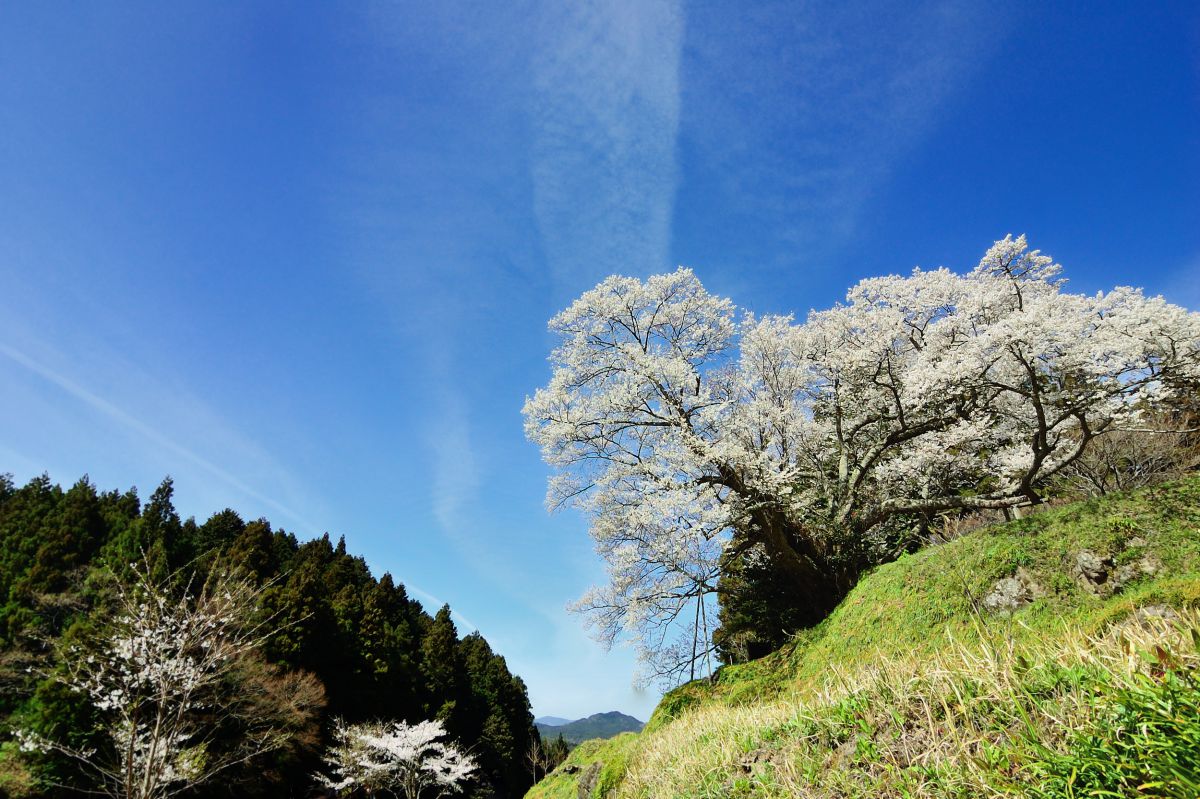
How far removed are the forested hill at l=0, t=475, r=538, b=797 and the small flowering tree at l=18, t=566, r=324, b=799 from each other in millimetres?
917

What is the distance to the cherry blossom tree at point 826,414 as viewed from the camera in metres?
11.8

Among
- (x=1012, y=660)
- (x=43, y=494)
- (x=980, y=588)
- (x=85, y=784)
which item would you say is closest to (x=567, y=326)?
(x=980, y=588)

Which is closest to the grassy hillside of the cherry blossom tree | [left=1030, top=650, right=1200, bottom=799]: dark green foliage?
[left=1030, top=650, right=1200, bottom=799]: dark green foliage

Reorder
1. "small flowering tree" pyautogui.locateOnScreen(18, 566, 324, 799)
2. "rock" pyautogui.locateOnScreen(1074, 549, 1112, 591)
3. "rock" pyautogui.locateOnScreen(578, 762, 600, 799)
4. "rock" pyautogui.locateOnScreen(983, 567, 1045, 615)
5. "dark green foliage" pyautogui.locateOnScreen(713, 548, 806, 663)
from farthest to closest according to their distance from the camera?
1. "dark green foliage" pyautogui.locateOnScreen(713, 548, 806, 663)
2. "small flowering tree" pyautogui.locateOnScreen(18, 566, 324, 799)
3. "rock" pyautogui.locateOnScreen(578, 762, 600, 799)
4. "rock" pyautogui.locateOnScreen(983, 567, 1045, 615)
5. "rock" pyautogui.locateOnScreen(1074, 549, 1112, 591)

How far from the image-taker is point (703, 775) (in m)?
4.45

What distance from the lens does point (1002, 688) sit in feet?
8.57

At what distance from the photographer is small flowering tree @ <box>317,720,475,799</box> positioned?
24031 millimetres

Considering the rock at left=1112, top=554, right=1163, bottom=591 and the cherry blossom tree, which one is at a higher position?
the cherry blossom tree

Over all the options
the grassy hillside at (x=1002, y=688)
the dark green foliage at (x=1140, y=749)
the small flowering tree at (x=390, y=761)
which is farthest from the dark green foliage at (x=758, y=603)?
the small flowering tree at (x=390, y=761)

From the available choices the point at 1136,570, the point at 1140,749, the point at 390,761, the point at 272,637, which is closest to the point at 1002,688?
the point at 1140,749

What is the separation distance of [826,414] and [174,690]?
52.1 feet

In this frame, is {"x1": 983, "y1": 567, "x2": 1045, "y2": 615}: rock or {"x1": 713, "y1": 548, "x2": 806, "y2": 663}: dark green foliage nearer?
{"x1": 983, "y1": 567, "x2": 1045, "y2": 615}: rock

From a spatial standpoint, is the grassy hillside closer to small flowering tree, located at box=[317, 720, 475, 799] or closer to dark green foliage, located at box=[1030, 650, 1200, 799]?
dark green foliage, located at box=[1030, 650, 1200, 799]

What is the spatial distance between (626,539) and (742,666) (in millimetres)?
3800
